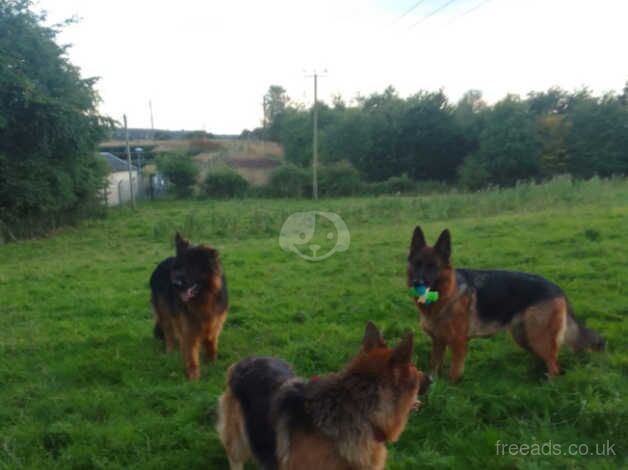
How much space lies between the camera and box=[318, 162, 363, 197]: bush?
39.4m

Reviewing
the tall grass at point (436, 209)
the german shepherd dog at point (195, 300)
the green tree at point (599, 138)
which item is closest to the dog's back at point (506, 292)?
the german shepherd dog at point (195, 300)

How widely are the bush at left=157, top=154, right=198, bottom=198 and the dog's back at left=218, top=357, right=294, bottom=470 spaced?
36384 millimetres

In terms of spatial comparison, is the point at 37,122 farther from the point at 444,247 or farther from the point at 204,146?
the point at 204,146

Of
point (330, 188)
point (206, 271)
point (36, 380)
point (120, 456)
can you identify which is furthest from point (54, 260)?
point (330, 188)

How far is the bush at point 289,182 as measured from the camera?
38.8 meters

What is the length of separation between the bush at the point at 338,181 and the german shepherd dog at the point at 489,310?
33987 millimetres

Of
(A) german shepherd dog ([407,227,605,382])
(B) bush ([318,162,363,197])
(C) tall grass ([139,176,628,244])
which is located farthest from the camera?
(B) bush ([318,162,363,197])

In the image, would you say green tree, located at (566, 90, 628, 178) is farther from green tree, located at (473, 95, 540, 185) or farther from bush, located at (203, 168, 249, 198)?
bush, located at (203, 168, 249, 198)

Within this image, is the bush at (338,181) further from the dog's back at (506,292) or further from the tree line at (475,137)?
the dog's back at (506,292)

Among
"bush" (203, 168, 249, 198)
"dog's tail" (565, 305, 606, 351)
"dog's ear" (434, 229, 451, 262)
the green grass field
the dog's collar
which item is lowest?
the green grass field

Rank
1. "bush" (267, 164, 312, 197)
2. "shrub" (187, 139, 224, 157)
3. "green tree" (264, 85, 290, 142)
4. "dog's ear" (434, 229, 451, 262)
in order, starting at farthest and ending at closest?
"green tree" (264, 85, 290, 142), "shrub" (187, 139, 224, 157), "bush" (267, 164, 312, 197), "dog's ear" (434, 229, 451, 262)

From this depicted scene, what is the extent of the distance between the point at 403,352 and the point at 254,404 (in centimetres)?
120

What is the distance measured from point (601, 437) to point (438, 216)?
15.4 meters

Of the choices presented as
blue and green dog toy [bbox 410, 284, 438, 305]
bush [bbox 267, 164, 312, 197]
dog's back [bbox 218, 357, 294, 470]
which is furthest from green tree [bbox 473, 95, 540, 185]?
dog's back [bbox 218, 357, 294, 470]
